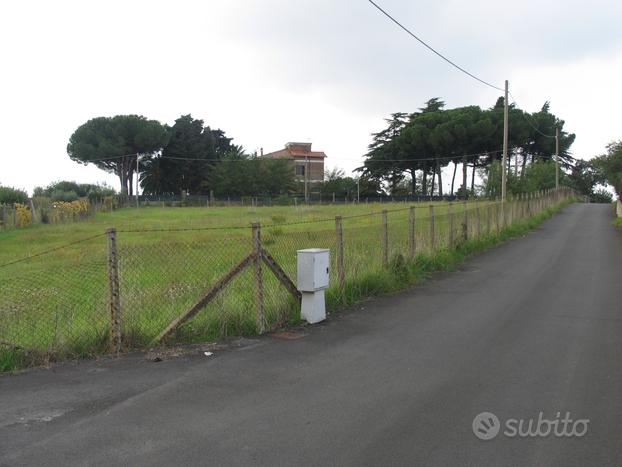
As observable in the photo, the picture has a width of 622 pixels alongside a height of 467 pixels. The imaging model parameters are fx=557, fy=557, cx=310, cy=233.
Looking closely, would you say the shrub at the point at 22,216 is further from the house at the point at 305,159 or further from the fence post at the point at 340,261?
the house at the point at 305,159

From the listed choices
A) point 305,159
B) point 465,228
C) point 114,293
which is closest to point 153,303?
point 114,293

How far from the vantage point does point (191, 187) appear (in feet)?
286

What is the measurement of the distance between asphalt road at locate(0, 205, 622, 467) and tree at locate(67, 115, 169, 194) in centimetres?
7493

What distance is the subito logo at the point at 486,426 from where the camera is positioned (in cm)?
404

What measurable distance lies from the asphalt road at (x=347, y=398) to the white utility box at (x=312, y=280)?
0.87 ft

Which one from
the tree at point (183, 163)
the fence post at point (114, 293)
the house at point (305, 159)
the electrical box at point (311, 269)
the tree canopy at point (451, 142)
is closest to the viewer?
the fence post at point (114, 293)

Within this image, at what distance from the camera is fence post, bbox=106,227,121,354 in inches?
234

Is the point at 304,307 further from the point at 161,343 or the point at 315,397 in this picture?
the point at 315,397

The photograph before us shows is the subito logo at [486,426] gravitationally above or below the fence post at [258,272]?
below

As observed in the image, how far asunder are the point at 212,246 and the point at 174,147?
70.1m

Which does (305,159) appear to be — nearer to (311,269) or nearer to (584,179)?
(584,179)

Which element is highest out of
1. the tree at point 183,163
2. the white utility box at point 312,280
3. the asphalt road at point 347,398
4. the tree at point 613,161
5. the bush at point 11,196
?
the tree at point 183,163

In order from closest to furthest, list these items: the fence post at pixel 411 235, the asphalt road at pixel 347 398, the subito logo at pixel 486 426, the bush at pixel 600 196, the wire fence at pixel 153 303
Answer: the asphalt road at pixel 347 398 < the subito logo at pixel 486 426 < the wire fence at pixel 153 303 < the fence post at pixel 411 235 < the bush at pixel 600 196

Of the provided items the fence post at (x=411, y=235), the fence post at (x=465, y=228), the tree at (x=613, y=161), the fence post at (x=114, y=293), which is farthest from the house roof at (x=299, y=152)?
the fence post at (x=114, y=293)
